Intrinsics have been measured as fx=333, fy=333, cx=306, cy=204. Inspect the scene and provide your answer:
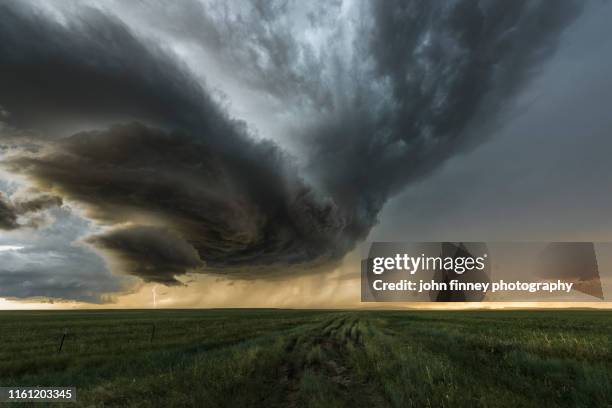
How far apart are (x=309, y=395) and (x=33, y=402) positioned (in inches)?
315

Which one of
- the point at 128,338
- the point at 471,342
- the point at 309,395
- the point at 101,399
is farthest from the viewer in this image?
the point at 128,338

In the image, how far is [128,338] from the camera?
24.9m

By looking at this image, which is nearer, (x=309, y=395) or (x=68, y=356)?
(x=309, y=395)

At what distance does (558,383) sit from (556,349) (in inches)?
200

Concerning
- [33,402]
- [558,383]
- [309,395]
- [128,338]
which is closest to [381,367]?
[309,395]

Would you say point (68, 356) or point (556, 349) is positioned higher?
point (556, 349)

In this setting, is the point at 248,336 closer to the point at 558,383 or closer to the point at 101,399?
the point at 101,399

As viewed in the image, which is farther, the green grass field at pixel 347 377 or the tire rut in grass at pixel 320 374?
the tire rut in grass at pixel 320 374

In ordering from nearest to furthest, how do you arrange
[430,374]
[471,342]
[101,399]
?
1. [101,399]
2. [430,374]
3. [471,342]

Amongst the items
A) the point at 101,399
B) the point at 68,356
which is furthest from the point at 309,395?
the point at 68,356

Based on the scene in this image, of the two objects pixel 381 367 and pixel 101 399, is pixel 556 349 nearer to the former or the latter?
pixel 381 367

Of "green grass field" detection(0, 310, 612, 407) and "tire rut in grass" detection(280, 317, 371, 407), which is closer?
"green grass field" detection(0, 310, 612, 407)

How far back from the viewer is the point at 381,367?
12000 mm

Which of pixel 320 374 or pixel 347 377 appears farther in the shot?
pixel 320 374
